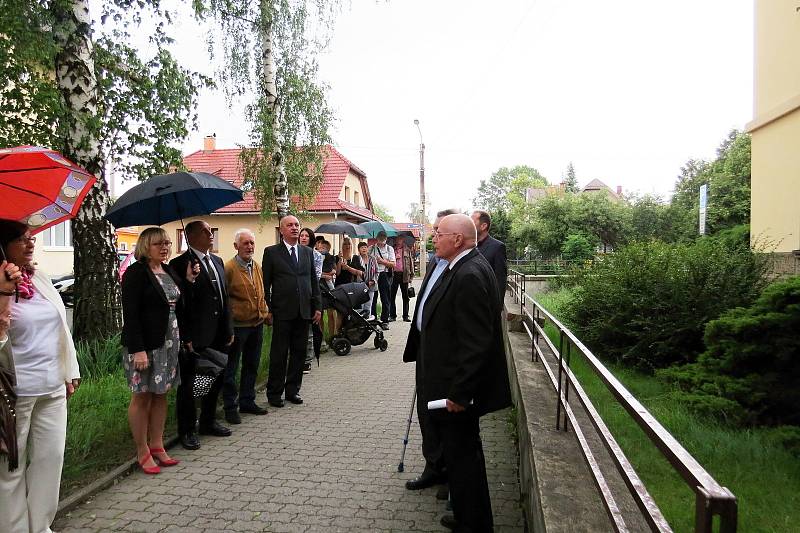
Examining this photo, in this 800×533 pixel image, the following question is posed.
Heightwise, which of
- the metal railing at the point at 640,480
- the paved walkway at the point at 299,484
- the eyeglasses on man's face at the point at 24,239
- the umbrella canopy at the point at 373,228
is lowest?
the paved walkway at the point at 299,484

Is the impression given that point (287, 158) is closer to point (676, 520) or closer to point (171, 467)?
point (171, 467)

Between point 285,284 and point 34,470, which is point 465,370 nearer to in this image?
point 34,470

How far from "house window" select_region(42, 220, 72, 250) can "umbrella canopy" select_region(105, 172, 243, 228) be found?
1934 cm

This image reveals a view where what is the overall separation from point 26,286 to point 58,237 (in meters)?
22.8

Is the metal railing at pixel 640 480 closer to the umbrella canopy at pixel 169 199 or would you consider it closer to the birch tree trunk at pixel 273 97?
the umbrella canopy at pixel 169 199

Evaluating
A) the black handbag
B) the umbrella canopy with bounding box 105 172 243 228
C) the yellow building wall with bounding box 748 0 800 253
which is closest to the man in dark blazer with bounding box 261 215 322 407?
the umbrella canopy with bounding box 105 172 243 228

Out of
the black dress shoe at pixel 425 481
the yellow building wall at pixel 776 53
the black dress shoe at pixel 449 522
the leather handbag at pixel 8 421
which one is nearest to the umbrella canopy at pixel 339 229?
the yellow building wall at pixel 776 53

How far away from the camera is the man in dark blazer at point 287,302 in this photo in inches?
246

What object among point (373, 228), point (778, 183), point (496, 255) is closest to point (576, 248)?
point (373, 228)

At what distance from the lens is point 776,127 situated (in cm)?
1025

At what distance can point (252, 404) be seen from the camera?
6086 millimetres

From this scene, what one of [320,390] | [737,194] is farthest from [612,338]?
[737,194]

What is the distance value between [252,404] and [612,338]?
4.53 meters

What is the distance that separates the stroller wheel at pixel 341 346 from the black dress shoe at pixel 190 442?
483 centimetres
